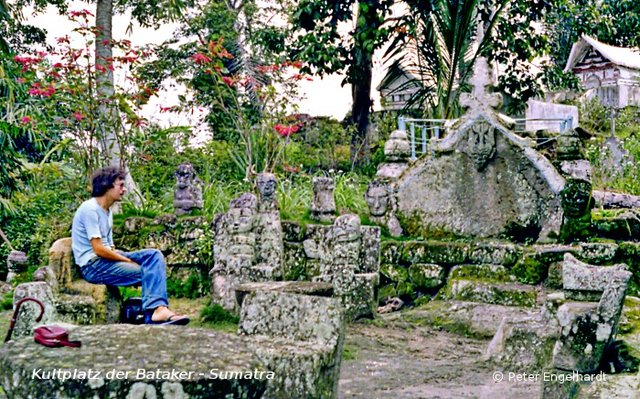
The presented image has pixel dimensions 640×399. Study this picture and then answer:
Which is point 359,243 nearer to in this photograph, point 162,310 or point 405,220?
point 405,220

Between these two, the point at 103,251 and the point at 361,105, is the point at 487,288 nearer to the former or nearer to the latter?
the point at 103,251

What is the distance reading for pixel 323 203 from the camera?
1015 centimetres

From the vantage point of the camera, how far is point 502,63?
55.2 feet

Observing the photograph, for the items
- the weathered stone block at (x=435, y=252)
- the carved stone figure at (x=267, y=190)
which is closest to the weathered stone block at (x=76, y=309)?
the carved stone figure at (x=267, y=190)

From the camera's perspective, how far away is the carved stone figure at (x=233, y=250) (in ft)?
29.9

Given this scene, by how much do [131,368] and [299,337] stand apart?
4.71 ft

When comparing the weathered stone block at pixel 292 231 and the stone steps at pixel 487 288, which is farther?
the weathered stone block at pixel 292 231

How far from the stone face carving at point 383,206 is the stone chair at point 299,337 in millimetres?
5970

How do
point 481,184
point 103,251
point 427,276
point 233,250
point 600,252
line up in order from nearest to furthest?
point 103,251
point 600,252
point 233,250
point 427,276
point 481,184

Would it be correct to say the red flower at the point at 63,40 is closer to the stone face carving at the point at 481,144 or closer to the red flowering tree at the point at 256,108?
the red flowering tree at the point at 256,108

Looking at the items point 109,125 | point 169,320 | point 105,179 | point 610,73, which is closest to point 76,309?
point 169,320

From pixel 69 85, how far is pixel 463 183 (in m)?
5.52

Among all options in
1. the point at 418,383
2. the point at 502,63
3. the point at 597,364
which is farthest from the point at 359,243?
the point at 502,63

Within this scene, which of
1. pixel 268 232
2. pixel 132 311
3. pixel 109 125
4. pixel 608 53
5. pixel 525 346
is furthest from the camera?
pixel 608 53
